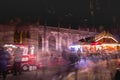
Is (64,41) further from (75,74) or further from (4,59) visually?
(75,74)

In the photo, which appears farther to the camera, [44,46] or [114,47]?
[114,47]

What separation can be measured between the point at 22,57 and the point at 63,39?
3244 cm

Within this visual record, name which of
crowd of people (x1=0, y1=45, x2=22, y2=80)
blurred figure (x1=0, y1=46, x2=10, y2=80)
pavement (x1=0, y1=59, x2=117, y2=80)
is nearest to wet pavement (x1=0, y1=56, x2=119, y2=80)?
pavement (x1=0, y1=59, x2=117, y2=80)

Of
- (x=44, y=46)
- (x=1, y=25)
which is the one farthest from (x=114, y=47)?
(x=1, y=25)

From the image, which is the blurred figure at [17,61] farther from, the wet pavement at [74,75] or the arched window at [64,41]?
the arched window at [64,41]

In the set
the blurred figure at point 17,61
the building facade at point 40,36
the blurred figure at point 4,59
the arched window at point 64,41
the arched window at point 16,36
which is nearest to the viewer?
the blurred figure at point 4,59

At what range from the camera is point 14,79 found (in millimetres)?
16656

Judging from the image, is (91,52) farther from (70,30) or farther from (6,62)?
(6,62)

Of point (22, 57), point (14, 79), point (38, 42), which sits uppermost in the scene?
point (38, 42)

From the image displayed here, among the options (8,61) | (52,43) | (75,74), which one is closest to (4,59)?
(8,61)

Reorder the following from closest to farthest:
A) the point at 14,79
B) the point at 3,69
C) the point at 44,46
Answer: the point at 14,79 < the point at 3,69 < the point at 44,46

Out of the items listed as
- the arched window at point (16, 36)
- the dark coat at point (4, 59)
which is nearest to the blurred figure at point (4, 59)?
the dark coat at point (4, 59)

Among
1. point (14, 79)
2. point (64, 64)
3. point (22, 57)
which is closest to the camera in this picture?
A: point (14, 79)

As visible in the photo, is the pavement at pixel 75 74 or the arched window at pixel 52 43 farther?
the arched window at pixel 52 43
